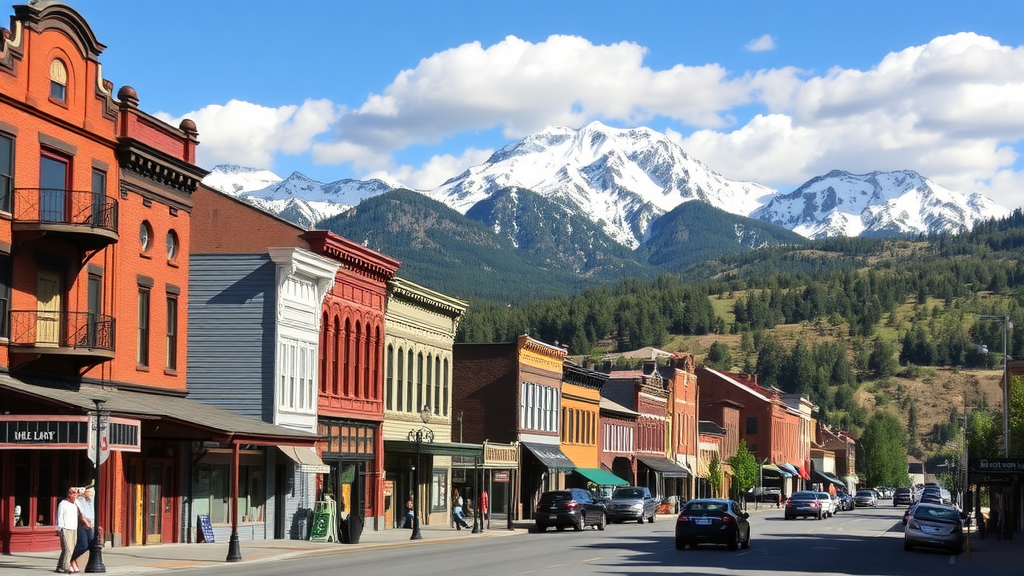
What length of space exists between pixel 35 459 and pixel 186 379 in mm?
12029

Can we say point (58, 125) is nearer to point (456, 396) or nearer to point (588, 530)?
point (588, 530)

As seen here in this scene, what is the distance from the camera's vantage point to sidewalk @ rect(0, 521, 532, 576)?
1209 inches

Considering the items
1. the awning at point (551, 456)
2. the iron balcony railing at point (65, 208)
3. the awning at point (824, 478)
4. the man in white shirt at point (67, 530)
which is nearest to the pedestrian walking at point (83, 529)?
the man in white shirt at point (67, 530)

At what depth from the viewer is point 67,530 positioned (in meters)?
29.1

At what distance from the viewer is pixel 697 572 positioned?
103ft

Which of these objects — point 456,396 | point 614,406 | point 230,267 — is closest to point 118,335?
point 230,267

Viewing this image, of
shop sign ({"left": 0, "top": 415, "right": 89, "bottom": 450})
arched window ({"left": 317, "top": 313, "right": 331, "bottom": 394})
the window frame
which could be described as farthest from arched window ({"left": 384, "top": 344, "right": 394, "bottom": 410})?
shop sign ({"left": 0, "top": 415, "right": 89, "bottom": 450})

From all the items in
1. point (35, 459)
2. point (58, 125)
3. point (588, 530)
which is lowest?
point (588, 530)

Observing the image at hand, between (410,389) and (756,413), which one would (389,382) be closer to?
(410,389)

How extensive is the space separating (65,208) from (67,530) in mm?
10005

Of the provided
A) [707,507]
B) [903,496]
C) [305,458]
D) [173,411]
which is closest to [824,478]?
[903,496]

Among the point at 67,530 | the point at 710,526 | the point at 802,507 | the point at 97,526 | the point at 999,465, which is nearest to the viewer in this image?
the point at 67,530

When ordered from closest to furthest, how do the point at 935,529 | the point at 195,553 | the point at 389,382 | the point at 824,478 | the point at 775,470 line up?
the point at 195,553, the point at 935,529, the point at 389,382, the point at 775,470, the point at 824,478

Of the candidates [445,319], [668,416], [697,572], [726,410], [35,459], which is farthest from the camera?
[726,410]
